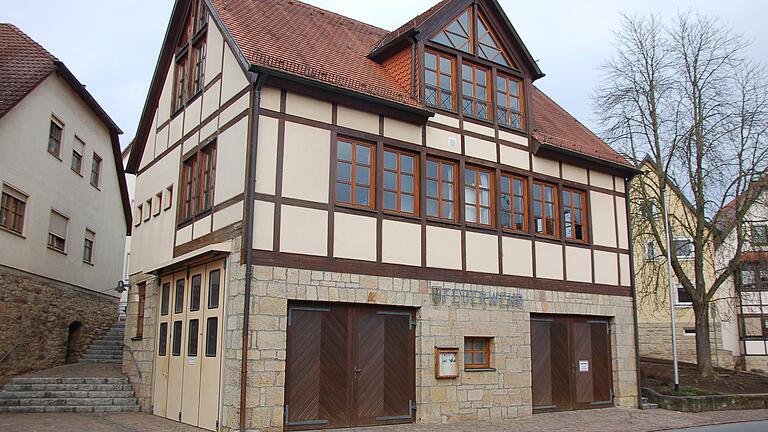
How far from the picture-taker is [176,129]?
16.2 meters

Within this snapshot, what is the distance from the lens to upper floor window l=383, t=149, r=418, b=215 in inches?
545

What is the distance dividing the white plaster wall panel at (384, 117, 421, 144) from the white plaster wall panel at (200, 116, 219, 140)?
11.1 ft

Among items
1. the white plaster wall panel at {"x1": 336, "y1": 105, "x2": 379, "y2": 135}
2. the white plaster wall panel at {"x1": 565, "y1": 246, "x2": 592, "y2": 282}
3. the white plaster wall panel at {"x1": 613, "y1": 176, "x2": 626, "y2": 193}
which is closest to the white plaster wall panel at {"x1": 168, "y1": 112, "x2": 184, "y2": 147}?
the white plaster wall panel at {"x1": 336, "y1": 105, "x2": 379, "y2": 135}

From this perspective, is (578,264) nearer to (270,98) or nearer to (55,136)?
(270,98)

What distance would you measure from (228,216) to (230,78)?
2795mm

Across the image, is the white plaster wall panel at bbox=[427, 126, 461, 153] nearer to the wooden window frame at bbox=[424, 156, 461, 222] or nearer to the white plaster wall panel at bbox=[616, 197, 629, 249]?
the wooden window frame at bbox=[424, 156, 461, 222]

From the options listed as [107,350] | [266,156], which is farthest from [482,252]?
[107,350]

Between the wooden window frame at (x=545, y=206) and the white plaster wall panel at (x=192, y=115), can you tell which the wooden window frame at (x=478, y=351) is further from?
the white plaster wall panel at (x=192, y=115)

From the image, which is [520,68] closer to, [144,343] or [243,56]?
[243,56]

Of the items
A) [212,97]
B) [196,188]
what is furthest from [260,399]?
[212,97]

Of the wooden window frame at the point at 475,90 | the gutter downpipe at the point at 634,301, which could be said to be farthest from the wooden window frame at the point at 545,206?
the gutter downpipe at the point at 634,301

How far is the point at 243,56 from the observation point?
12.3 meters

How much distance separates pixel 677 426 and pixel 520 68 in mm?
8837

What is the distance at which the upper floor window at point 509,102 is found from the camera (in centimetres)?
1647
